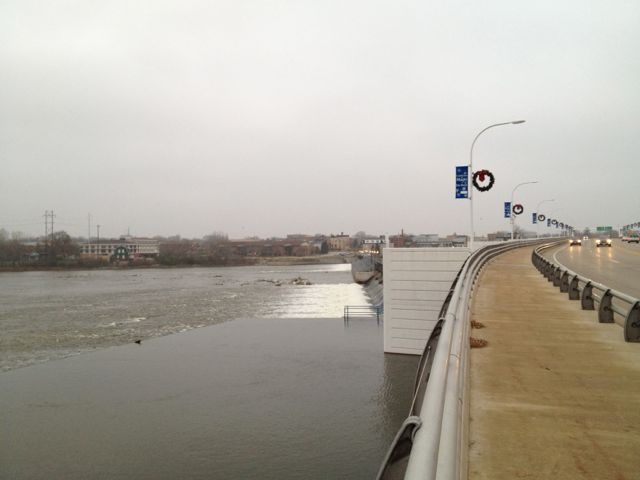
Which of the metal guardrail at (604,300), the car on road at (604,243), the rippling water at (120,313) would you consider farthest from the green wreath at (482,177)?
the car on road at (604,243)

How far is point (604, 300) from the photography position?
9078mm

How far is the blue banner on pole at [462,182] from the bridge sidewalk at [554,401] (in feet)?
50.6

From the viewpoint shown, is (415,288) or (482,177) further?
(482,177)

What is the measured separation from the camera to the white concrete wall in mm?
22562

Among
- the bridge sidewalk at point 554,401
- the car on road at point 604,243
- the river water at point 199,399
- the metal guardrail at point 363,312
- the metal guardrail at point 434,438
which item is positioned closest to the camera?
the metal guardrail at point 434,438

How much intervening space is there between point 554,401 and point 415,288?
18.4 metres

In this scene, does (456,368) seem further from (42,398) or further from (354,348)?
(354,348)

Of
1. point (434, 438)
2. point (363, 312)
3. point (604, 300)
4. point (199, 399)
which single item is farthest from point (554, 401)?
point (363, 312)

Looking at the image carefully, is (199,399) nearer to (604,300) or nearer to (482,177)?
(604,300)

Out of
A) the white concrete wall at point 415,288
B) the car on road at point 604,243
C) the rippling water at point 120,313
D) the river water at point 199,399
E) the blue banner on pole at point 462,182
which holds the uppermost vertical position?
the blue banner on pole at point 462,182

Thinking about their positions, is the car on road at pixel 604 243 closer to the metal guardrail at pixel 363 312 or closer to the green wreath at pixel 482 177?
the metal guardrail at pixel 363 312

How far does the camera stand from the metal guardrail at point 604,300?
7.61 meters

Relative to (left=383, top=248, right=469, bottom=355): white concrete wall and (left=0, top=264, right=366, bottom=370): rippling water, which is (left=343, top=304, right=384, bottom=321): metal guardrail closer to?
(left=0, top=264, right=366, bottom=370): rippling water

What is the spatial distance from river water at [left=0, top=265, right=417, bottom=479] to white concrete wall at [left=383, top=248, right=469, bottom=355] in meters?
1.54
